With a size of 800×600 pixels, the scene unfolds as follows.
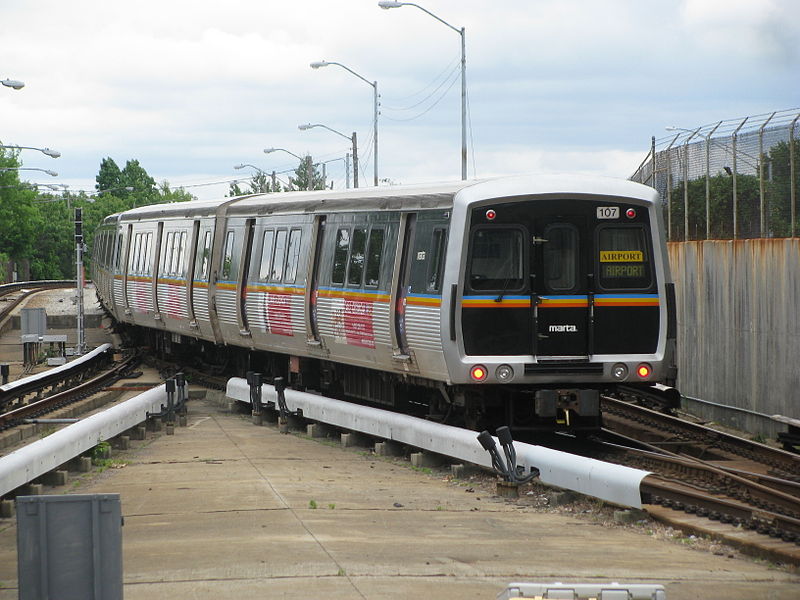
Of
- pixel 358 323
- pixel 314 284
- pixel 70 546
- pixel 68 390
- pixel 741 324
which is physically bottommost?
pixel 68 390

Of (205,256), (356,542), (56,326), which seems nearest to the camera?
(356,542)

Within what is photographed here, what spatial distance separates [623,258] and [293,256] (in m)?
6.32

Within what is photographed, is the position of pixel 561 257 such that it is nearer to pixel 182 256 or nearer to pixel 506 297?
pixel 506 297

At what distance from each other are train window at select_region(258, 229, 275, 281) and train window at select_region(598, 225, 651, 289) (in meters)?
7.30

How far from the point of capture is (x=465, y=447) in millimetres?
13453

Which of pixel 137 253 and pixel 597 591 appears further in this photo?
pixel 137 253

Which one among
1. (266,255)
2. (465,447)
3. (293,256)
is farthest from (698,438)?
(266,255)

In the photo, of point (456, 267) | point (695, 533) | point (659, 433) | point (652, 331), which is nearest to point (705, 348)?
point (659, 433)

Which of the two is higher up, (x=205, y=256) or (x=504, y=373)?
(x=205, y=256)

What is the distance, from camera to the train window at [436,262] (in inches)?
588

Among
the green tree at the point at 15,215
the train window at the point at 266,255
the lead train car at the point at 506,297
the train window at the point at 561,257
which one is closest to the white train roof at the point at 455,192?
the lead train car at the point at 506,297

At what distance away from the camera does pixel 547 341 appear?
14.7 m

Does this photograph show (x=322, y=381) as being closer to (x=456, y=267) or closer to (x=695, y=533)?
(x=456, y=267)

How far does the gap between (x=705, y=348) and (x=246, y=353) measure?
28.2ft
